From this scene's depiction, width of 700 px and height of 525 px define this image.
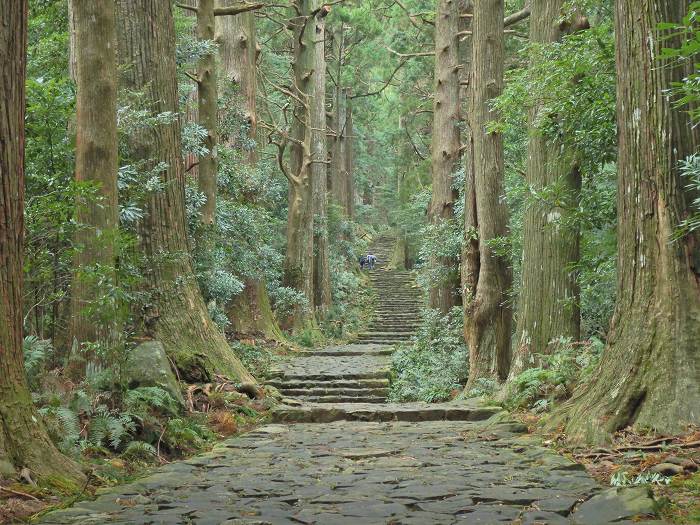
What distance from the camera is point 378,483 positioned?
5195 mm

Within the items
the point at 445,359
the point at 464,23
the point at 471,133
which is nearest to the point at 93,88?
the point at 471,133

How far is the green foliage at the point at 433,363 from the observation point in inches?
562

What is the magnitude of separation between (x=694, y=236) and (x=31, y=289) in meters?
6.15

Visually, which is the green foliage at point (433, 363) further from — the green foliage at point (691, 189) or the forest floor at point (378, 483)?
the green foliage at point (691, 189)

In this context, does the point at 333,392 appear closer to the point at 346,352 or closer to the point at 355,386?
the point at 355,386

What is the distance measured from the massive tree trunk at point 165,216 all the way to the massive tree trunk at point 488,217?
410 cm

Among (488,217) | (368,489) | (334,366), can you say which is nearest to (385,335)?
(334,366)

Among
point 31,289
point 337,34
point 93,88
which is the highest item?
point 337,34

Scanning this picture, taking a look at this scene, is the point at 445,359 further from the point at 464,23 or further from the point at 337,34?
the point at 337,34

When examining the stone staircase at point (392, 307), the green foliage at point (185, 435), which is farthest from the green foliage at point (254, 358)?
the stone staircase at point (392, 307)

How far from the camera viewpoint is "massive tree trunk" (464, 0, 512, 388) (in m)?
12.3

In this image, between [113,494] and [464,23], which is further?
[464,23]

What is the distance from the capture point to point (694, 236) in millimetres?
5727

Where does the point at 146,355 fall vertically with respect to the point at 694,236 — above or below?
below
